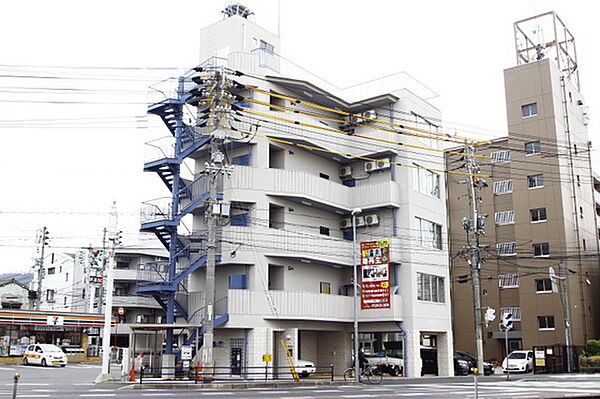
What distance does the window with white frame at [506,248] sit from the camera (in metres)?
61.4

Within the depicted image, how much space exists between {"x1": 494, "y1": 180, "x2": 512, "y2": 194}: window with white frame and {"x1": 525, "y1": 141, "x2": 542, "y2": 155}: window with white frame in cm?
563

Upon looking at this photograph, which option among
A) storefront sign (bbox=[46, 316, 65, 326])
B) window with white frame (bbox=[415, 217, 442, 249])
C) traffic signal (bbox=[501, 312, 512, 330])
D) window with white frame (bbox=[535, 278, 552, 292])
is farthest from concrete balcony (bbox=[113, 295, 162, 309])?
traffic signal (bbox=[501, 312, 512, 330])

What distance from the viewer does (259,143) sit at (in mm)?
36844

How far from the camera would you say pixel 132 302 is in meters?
69.9

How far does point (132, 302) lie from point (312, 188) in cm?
3882

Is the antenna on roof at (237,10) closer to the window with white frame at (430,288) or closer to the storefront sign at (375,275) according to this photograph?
the storefront sign at (375,275)

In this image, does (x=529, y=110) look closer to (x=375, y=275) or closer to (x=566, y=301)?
(x=566, y=301)

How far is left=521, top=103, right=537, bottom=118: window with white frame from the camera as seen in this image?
59.0m

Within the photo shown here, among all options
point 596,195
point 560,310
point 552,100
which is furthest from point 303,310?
point 596,195

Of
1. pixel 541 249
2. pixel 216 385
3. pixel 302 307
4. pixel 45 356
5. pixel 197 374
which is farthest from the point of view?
pixel 541 249

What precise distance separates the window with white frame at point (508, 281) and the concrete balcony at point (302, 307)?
1050 inches

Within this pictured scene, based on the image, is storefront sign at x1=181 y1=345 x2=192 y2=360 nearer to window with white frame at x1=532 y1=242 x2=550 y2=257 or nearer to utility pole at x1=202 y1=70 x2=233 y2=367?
utility pole at x1=202 y1=70 x2=233 y2=367

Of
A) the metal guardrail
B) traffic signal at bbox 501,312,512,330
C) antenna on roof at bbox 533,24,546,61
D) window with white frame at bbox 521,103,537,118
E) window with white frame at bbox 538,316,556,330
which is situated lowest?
the metal guardrail

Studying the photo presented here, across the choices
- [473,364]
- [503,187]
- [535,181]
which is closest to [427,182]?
[473,364]
